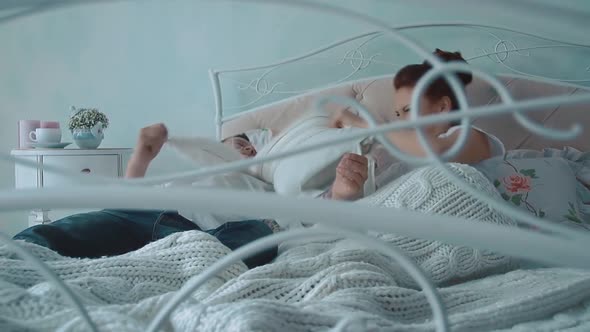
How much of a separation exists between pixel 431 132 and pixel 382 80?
0.47 metres

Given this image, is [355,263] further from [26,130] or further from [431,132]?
[26,130]

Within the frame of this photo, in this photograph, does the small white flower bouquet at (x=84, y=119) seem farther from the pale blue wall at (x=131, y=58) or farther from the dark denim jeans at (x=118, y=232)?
the dark denim jeans at (x=118, y=232)

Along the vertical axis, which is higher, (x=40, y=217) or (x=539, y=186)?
(x=539, y=186)

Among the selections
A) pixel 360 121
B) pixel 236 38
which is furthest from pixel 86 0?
pixel 236 38

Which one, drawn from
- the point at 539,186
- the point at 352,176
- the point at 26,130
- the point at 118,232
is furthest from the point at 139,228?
the point at 26,130

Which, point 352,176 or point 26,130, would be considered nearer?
point 352,176

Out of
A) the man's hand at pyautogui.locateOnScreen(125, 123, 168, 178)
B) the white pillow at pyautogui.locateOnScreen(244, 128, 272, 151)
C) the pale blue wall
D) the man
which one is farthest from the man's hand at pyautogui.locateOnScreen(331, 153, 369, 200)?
the pale blue wall

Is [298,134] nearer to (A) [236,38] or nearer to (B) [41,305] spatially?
(A) [236,38]

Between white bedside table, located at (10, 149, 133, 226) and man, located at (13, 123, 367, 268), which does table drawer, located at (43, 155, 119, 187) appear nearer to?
white bedside table, located at (10, 149, 133, 226)

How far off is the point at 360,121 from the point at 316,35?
3.00 ft

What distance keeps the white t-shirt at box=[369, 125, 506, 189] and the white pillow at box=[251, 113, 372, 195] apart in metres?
0.09

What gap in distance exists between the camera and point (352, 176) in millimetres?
1129

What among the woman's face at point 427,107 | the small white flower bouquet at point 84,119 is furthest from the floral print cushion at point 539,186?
the small white flower bouquet at point 84,119

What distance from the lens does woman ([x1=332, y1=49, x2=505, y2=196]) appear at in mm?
1233
